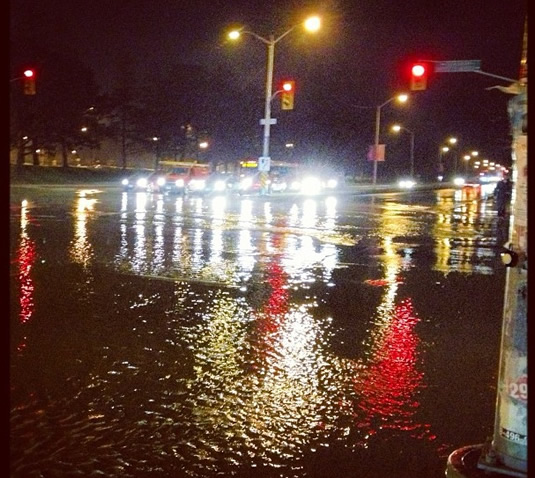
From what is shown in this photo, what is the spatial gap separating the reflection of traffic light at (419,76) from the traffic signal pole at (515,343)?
2299 centimetres

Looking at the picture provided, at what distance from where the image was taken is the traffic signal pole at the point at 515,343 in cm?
413

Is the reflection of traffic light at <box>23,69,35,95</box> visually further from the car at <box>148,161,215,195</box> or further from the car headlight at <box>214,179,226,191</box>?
the car headlight at <box>214,179,226,191</box>

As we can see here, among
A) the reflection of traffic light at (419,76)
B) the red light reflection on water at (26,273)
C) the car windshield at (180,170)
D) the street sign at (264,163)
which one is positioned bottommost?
the red light reflection on water at (26,273)

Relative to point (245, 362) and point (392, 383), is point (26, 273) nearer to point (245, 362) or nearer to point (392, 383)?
point (245, 362)

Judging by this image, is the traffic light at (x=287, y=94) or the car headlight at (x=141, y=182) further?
the car headlight at (x=141, y=182)

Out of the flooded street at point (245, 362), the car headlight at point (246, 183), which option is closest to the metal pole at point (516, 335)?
the flooded street at point (245, 362)

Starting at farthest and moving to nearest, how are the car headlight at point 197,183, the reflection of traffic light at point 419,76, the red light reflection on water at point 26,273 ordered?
the car headlight at point 197,183 < the reflection of traffic light at point 419,76 < the red light reflection on water at point 26,273

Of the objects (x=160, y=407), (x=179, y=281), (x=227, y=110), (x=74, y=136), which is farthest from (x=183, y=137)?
(x=160, y=407)

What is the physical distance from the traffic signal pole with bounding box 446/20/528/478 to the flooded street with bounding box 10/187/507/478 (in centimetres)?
62

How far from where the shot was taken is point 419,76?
2673 cm

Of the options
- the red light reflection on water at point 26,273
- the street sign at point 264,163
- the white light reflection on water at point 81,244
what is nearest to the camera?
the red light reflection on water at point 26,273

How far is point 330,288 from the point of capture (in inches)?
476

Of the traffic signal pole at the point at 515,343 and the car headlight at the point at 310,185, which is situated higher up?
the car headlight at the point at 310,185

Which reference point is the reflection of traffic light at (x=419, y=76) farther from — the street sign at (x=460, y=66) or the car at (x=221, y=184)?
the car at (x=221, y=184)
